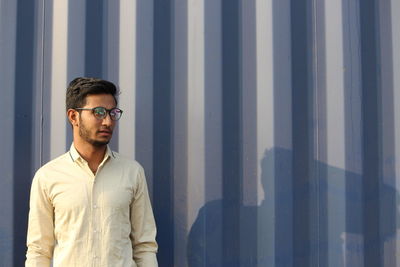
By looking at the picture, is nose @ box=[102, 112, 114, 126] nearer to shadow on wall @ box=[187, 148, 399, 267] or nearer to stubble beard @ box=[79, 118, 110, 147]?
stubble beard @ box=[79, 118, 110, 147]

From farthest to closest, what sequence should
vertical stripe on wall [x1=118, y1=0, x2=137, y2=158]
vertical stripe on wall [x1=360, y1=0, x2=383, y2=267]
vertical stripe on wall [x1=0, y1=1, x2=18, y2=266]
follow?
vertical stripe on wall [x1=360, y1=0, x2=383, y2=267]
vertical stripe on wall [x1=118, y1=0, x2=137, y2=158]
vertical stripe on wall [x1=0, y1=1, x2=18, y2=266]

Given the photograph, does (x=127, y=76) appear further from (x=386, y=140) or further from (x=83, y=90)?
(x=386, y=140)

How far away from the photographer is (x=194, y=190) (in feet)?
9.66

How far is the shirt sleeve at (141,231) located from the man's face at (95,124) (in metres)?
0.25

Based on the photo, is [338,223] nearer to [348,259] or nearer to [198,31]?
[348,259]

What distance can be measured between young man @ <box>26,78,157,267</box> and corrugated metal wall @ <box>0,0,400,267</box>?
1.09 feet

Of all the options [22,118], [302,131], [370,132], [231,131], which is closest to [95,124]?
[22,118]

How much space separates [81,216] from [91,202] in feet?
0.24

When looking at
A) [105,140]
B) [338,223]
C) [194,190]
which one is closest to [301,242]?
[338,223]

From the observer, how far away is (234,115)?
2.99m

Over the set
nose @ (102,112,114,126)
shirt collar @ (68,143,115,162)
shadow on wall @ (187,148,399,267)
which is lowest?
shadow on wall @ (187,148,399,267)


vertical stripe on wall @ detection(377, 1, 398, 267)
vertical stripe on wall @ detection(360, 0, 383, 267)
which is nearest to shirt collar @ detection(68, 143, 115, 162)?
vertical stripe on wall @ detection(360, 0, 383, 267)

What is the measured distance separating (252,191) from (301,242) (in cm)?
38

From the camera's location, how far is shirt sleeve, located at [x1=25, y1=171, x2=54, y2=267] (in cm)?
245
